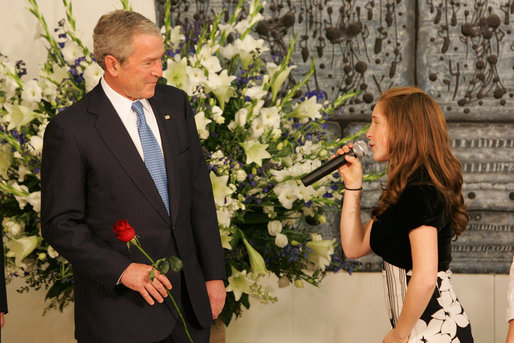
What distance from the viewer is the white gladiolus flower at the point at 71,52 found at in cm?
214

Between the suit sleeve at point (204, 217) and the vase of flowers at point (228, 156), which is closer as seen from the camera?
the suit sleeve at point (204, 217)

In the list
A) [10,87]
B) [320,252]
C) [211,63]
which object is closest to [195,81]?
[211,63]

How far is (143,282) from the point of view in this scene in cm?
159

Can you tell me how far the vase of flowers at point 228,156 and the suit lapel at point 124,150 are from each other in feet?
1.11

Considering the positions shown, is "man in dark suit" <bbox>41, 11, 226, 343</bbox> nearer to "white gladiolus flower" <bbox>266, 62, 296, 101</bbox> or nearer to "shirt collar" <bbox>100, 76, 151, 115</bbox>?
"shirt collar" <bbox>100, 76, 151, 115</bbox>

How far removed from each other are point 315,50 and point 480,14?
2.28 feet

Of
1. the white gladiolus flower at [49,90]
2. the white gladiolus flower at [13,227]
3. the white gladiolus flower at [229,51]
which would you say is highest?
the white gladiolus flower at [229,51]

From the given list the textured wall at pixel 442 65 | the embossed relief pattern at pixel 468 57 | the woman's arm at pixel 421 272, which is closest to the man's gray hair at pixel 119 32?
the woman's arm at pixel 421 272

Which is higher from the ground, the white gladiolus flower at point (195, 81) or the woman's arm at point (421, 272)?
the white gladiolus flower at point (195, 81)

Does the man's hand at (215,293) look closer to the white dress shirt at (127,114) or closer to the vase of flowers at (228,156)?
the vase of flowers at (228,156)

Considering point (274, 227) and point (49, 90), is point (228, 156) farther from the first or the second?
point (49, 90)

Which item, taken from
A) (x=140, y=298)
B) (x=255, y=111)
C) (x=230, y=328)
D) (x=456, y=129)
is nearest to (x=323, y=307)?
(x=230, y=328)

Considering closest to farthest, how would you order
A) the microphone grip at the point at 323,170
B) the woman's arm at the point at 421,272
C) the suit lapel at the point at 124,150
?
the woman's arm at the point at 421,272 < the suit lapel at the point at 124,150 < the microphone grip at the point at 323,170

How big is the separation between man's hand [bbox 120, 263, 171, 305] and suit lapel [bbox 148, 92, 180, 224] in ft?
0.58
